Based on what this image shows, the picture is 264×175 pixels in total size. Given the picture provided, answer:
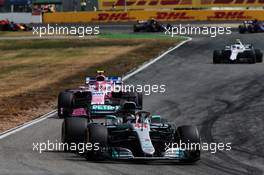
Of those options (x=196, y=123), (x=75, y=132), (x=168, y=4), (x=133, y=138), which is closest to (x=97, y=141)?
(x=133, y=138)

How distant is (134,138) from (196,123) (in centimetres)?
550

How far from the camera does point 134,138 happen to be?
14516 millimetres

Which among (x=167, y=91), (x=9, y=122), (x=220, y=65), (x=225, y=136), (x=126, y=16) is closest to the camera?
(x=225, y=136)

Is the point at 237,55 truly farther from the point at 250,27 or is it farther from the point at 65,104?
the point at 250,27

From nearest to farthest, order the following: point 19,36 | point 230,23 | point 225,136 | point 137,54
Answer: point 225,136 < point 137,54 < point 19,36 < point 230,23

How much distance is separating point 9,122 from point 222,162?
841 cm

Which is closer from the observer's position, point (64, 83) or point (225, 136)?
point (225, 136)

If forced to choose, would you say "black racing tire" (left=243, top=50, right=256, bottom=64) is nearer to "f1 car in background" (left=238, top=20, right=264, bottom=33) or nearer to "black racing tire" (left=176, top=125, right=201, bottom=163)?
"f1 car in background" (left=238, top=20, right=264, bottom=33)

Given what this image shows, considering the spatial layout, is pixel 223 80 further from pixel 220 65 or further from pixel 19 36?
pixel 19 36

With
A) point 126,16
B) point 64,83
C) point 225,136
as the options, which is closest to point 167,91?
point 64,83

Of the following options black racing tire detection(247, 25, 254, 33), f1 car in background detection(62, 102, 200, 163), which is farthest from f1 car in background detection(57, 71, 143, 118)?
black racing tire detection(247, 25, 254, 33)

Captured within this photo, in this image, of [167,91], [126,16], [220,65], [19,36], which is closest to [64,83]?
[167,91]

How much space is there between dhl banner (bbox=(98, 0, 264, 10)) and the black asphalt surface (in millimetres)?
48465

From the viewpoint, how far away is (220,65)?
1480 inches
